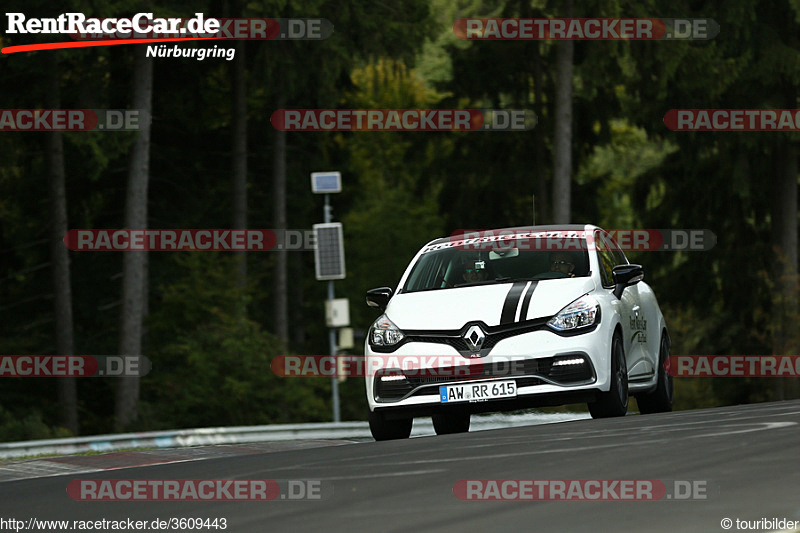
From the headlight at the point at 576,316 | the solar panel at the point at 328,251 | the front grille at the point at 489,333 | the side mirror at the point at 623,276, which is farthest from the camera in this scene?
the solar panel at the point at 328,251

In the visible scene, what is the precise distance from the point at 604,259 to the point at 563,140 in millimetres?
17736

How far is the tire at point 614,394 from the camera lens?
12.4 metres

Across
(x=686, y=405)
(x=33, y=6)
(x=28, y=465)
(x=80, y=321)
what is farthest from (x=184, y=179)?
(x=28, y=465)

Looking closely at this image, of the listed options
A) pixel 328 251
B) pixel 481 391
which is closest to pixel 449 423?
pixel 481 391

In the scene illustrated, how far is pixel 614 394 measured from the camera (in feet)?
41.0

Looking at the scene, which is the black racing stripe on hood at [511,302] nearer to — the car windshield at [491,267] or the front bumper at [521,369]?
the front bumper at [521,369]

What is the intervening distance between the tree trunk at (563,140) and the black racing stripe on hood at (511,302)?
18036 millimetres

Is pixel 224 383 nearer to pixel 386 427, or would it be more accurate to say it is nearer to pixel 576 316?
pixel 386 427

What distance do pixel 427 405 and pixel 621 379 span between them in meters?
1.77

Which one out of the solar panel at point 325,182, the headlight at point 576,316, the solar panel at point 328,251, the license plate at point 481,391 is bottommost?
the license plate at point 481,391

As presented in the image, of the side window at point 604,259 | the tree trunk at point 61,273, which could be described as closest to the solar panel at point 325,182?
the tree trunk at point 61,273

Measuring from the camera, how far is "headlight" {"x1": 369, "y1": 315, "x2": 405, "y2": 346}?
40.6 feet

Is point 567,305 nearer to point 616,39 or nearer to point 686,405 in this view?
point 616,39

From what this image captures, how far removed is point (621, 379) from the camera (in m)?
12.8
